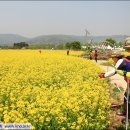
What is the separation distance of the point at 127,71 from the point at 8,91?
2891 millimetres

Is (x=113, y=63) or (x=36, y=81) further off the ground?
(x=113, y=63)

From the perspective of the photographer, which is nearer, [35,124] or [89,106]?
[35,124]

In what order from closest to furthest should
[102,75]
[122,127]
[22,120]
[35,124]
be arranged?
[22,120] < [35,124] < [102,75] < [122,127]

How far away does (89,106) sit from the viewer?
728cm

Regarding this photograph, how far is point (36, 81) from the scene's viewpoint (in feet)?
38.0

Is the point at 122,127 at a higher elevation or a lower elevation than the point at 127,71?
lower

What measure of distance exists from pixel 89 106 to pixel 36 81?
14.7 ft

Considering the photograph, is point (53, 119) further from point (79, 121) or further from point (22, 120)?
point (22, 120)

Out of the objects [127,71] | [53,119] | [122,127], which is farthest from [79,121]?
[122,127]

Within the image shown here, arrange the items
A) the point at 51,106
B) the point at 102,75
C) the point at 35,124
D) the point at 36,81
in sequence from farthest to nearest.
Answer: the point at 36,81 < the point at 102,75 < the point at 51,106 < the point at 35,124

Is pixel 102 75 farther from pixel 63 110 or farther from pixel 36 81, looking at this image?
pixel 36 81

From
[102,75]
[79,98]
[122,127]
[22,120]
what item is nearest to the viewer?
[22,120]

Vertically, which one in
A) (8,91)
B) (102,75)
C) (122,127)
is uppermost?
(102,75)

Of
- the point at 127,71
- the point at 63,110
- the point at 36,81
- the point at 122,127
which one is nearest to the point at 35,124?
the point at 63,110
